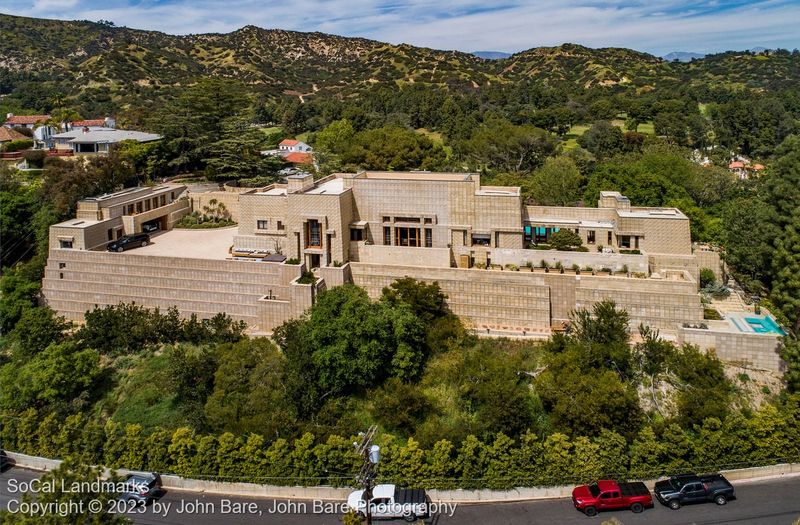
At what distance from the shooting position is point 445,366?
1032 inches

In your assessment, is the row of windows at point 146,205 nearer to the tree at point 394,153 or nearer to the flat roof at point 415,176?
the flat roof at point 415,176

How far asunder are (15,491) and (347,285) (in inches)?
614

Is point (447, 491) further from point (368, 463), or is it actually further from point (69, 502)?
point (69, 502)

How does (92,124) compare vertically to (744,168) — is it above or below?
above

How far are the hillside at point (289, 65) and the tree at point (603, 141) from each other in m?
47.7

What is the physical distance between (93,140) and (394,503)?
144ft

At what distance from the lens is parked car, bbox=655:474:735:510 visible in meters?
19.9

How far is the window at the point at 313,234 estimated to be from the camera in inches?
1222

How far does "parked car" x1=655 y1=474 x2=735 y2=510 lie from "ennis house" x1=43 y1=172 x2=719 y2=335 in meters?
8.43

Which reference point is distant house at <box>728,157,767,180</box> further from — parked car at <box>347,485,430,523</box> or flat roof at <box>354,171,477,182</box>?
parked car at <box>347,485,430,523</box>

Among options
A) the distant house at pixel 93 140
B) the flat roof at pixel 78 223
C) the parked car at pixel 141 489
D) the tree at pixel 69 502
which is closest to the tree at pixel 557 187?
the flat roof at pixel 78 223

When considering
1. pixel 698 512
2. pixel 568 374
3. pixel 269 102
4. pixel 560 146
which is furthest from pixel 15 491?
pixel 269 102

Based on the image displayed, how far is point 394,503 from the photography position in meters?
20.0

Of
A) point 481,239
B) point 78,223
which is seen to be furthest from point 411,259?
point 78,223
